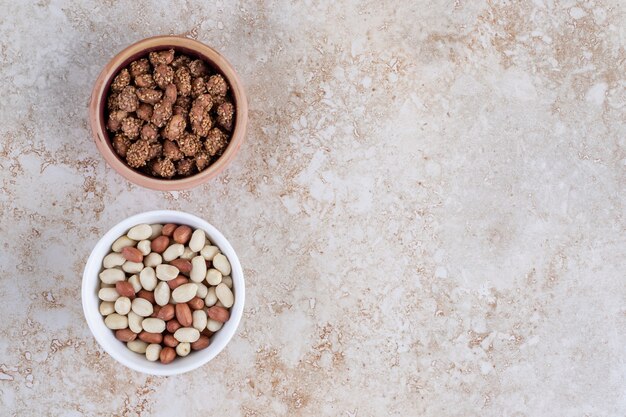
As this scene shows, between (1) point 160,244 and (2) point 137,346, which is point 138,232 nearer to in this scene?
(1) point 160,244

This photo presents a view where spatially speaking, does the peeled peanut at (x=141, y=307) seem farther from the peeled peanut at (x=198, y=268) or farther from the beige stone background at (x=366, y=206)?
the beige stone background at (x=366, y=206)

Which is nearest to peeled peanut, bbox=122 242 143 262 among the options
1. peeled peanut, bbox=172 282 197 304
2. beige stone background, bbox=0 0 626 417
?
peeled peanut, bbox=172 282 197 304

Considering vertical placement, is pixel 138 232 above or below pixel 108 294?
above

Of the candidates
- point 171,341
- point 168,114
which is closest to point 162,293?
point 171,341

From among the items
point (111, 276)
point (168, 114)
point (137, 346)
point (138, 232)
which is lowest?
point (137, 346)

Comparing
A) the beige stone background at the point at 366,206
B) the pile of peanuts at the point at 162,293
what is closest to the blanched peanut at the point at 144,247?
the pile of peanuts at the point at 162,293
